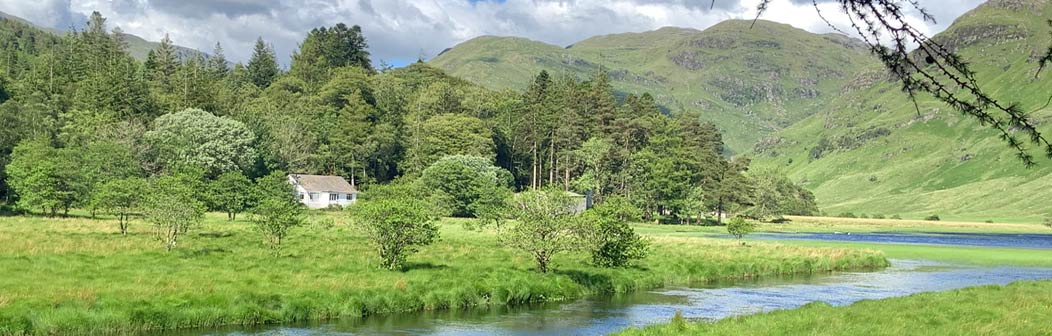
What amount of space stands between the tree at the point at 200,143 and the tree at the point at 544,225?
255 ft

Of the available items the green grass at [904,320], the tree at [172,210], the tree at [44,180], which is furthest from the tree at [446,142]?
the green grass at [904,320]

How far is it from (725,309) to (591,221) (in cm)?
1163

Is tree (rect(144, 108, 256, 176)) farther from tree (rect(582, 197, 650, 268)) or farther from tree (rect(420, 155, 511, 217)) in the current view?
tree (rect(582, 197, 650, 268))

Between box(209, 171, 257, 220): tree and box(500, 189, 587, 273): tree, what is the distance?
61.0 m

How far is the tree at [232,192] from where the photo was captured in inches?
3932

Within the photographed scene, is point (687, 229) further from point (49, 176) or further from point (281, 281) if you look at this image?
point (281, 281)

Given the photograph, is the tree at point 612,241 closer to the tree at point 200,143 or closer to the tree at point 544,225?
the tree at point 544,225

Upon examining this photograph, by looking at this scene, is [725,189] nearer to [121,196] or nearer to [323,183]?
[323,183]

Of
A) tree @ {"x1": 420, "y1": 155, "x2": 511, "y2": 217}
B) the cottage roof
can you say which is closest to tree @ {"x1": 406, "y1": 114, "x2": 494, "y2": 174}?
the cottage roof

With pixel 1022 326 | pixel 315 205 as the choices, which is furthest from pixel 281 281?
pixel 315 205

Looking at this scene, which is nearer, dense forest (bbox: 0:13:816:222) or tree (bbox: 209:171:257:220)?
tree (bbox: 209:171:257:220)

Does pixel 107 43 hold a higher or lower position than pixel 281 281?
higher

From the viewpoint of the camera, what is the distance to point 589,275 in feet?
164

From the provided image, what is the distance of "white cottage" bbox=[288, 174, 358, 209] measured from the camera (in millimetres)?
130000
